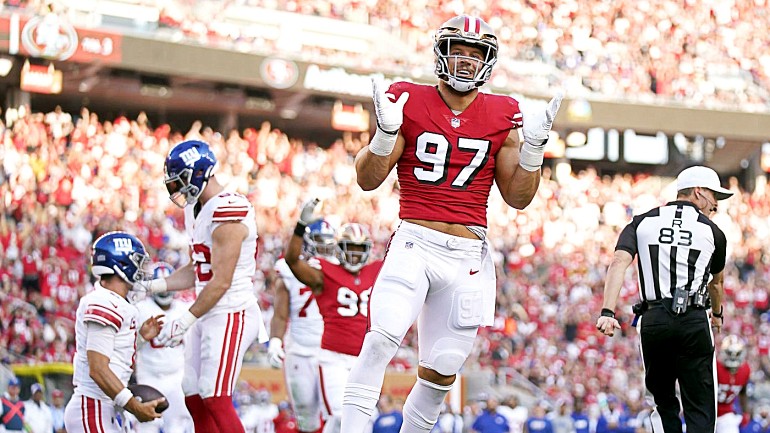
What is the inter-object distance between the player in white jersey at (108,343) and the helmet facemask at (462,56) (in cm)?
218

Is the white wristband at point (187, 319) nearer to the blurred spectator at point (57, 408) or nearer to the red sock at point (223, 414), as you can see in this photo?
the red sock at point (223, 414)

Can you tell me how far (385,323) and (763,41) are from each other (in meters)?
29.4

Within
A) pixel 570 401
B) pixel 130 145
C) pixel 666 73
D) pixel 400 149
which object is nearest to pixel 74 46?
pixel 130 145

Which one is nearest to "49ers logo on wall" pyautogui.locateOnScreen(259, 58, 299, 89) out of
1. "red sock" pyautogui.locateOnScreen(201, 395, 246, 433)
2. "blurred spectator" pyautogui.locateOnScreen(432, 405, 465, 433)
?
"blurred spectator" pyautogui.locateOnScreen(432, 405, 465, 433)

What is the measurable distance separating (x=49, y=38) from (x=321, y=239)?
14.6m

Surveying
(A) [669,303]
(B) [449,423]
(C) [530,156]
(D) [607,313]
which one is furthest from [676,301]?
(B) [449,423]

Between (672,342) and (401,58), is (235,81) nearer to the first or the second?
(401,58)

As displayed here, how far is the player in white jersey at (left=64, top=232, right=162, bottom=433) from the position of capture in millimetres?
6332

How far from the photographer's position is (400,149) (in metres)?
5.59

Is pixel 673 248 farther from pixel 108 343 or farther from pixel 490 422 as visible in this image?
pixel 490 422

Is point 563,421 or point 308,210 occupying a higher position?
point 308,210

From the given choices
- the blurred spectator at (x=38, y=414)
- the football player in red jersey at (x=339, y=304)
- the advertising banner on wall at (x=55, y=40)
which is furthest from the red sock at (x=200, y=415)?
the advertising banner on wall at (x=55, y=40)

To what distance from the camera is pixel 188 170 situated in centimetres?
662

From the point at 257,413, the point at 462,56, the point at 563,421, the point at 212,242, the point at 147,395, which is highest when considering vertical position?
the point at 462,56
